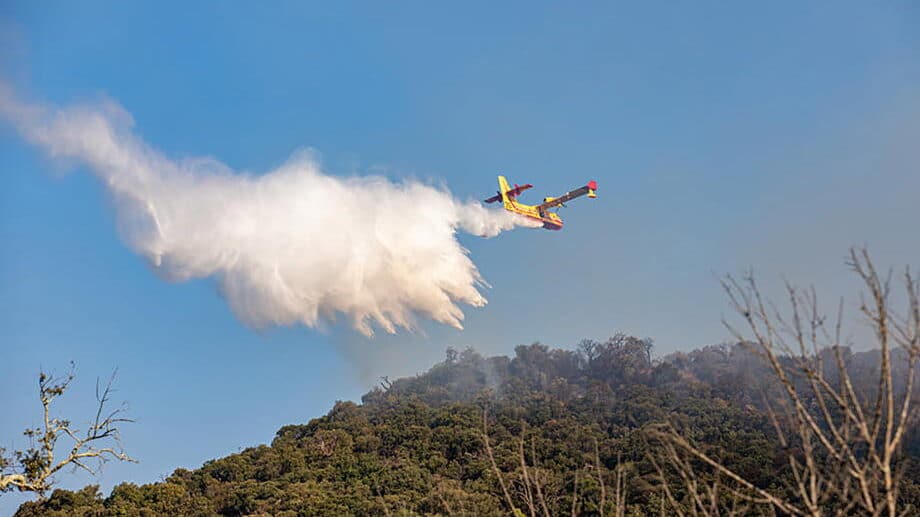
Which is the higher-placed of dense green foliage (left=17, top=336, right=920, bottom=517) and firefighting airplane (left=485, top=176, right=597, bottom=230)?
firefighting airplane (left=485, top=176, right=597, bottom=230)

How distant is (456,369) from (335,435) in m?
64.7

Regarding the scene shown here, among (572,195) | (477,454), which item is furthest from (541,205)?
(477,454)

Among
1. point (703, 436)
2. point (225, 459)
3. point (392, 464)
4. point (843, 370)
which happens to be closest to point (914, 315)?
point (843, 370)

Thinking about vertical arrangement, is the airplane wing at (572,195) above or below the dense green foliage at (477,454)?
above

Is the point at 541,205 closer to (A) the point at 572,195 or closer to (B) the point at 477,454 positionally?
(A) the point at 572,195

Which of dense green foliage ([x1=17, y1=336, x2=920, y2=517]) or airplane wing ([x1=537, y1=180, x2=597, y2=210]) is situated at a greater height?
airplane wing ([x1=537, y1=180, x2=597, y2=210])

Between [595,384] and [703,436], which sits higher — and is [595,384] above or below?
above

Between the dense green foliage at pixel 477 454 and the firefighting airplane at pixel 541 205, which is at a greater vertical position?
the firefighting airplane at pixel 541 205

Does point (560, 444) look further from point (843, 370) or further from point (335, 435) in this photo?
point (843, 370)

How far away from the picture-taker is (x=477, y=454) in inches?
2859

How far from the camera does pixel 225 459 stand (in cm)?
7319

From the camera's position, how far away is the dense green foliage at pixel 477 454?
175 feet

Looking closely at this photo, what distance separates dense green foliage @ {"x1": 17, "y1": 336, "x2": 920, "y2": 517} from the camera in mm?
53281

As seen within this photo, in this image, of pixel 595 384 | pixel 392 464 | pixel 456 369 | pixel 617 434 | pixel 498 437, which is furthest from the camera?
pixel 456 369
